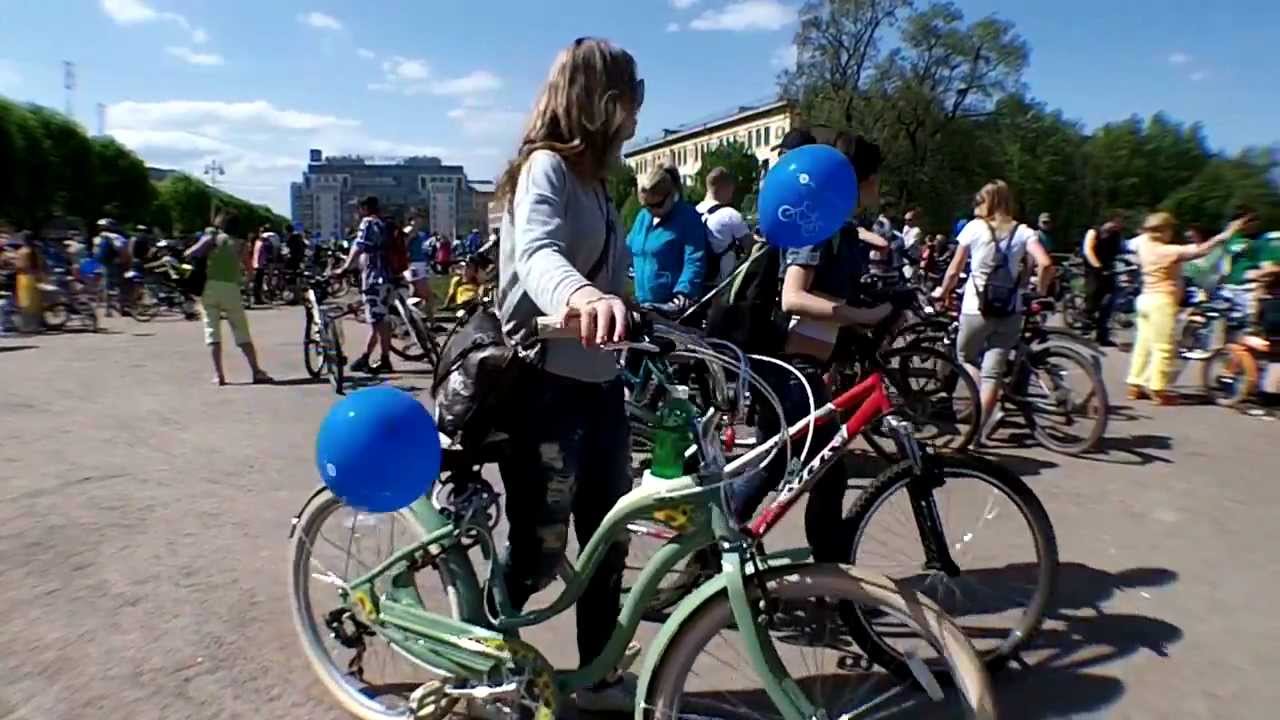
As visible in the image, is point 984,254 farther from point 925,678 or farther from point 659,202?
point 925,678

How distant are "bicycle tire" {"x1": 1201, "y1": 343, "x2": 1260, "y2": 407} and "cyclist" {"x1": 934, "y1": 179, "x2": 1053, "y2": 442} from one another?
2.93 meters

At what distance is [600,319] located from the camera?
2.01 metres

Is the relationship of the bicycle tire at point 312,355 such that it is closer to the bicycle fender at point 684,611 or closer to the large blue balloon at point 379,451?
the large blue balloon at point 379,451

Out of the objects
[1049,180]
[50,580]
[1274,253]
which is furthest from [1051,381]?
[1049,180]

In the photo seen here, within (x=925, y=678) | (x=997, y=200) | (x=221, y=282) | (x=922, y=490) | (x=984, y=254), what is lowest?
(x=925, y=678)

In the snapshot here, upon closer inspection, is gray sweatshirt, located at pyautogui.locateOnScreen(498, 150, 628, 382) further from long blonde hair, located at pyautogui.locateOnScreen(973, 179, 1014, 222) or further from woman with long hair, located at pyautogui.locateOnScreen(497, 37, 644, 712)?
long blonde hair, located at pyautogui.locateOnScreen(973, 179, 1014, 222)

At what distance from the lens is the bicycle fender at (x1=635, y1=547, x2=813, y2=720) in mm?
2264

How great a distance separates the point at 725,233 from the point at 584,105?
4.57m

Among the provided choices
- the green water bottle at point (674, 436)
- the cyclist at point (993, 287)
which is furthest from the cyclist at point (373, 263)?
the green water bottle at point (674, 436)

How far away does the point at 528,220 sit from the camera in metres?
2.38

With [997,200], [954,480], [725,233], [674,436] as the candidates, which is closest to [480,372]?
[674,436]

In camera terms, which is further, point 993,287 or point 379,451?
point 993,287

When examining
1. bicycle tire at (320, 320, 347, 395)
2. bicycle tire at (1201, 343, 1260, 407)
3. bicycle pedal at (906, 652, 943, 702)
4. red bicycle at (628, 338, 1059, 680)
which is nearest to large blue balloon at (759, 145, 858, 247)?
red bicycle at (628, 338, 1059, 680)

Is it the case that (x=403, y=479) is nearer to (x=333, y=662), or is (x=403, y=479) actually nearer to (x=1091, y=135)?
(x=333, y=662)
